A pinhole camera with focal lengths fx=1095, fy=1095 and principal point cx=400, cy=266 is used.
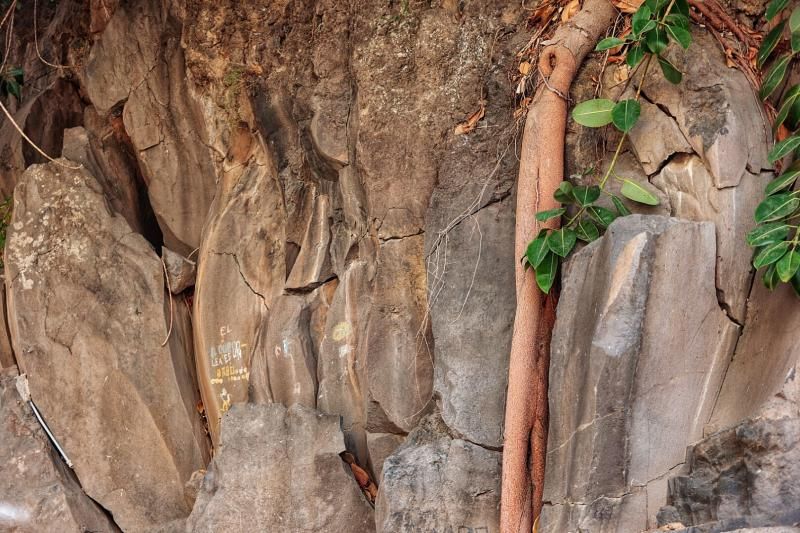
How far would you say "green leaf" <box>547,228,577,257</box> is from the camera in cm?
455

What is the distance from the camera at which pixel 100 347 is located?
6164 mm

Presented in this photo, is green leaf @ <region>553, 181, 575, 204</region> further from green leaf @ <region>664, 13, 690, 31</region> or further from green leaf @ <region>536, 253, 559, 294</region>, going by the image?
green leaf @ <region>664, 13, 690, 31</region>

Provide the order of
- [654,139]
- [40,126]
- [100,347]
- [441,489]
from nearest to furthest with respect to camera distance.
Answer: [654,139], [441,489], [100,347], [40,126]

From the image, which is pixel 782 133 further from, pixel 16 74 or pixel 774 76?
pixel 16 74

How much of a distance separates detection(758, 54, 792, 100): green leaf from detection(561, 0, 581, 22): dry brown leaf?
39.1 inches

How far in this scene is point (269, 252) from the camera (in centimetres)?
622

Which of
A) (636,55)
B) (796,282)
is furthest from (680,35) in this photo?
(796,282)

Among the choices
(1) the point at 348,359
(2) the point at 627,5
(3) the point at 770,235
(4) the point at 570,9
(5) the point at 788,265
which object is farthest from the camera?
(1) the point at 348,359

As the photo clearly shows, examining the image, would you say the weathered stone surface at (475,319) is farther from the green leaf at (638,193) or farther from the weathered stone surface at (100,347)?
the weathered stone surface at (100,347)

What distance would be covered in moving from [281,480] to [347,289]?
42.5 inches

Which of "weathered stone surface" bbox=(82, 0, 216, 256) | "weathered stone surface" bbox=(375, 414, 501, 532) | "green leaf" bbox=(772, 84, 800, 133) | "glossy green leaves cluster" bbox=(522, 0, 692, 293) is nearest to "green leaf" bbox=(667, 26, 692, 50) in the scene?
"glossy green leaves cluster" bbox=(522, 0, 692, 293)

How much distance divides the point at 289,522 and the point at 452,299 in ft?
4.26

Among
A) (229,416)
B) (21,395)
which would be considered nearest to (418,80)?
(229,416)

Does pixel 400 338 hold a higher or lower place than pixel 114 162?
lower
